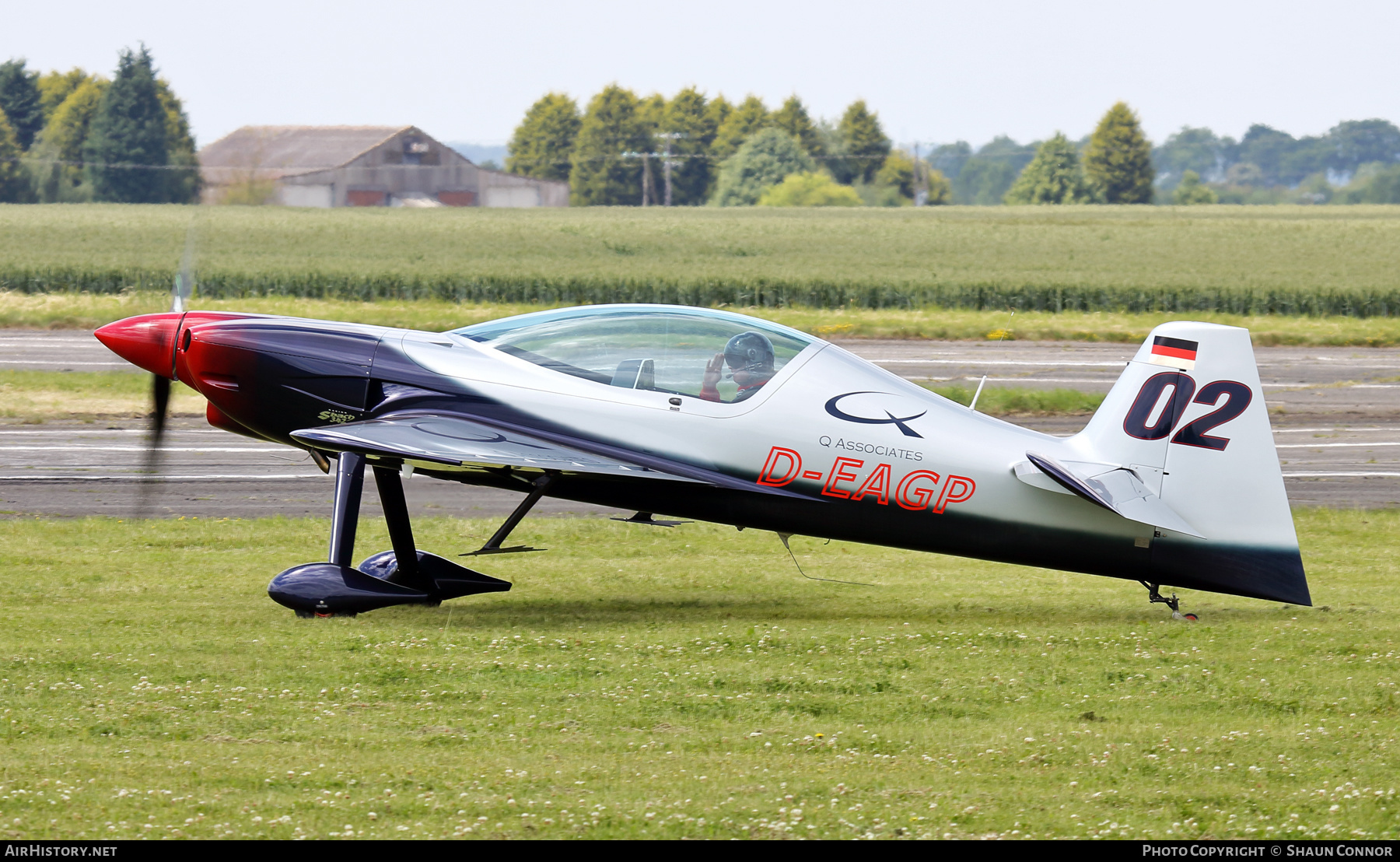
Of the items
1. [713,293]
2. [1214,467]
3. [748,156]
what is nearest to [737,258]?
[713,293]

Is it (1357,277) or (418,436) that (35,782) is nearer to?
(418,436)

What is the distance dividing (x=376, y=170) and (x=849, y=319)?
84275 mm

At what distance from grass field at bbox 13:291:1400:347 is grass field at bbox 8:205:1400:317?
2083 millimetres

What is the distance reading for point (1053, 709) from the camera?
26.2 feet

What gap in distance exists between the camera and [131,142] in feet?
268

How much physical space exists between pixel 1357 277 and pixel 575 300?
30647 millimetres

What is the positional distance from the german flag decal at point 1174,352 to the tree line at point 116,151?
228 feet

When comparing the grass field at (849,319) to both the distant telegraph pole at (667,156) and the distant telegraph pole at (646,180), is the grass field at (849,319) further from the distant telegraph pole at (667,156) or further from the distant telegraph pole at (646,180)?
the distant telegraph pole at (646,180)

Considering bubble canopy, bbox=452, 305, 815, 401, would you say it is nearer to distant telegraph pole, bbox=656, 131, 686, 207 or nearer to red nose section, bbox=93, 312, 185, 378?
red nose section, bbox=93, 312, 185, 378

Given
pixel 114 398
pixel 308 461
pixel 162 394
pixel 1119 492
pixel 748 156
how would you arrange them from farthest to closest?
pixel 748 156, pixel 114 398, pixel 308 461, pixel 162 394, pixel 1119 492

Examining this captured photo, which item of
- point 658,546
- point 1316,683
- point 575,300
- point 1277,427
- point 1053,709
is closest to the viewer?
point 1053,709

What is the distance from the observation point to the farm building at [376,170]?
65.5 metres

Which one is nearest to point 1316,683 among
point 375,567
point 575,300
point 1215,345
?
point 1215,345

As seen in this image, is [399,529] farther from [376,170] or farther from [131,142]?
[376,170]
